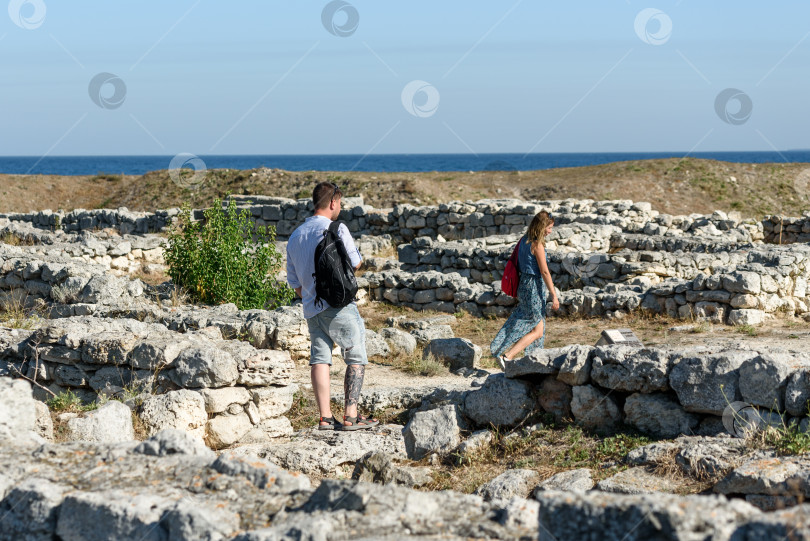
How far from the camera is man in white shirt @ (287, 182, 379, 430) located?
6191 mm

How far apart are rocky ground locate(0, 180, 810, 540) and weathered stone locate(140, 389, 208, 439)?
0.06ft

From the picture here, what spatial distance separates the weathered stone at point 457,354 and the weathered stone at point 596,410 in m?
3.58

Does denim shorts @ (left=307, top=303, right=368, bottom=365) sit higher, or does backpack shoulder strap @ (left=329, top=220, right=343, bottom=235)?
backpack shoulder strap @ (left=329, top=220, right=343, bottom=235)

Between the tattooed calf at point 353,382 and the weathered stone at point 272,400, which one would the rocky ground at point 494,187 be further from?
the tattooed calf at point 353,382

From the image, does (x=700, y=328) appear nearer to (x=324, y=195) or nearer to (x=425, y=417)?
(x=425, y=417)

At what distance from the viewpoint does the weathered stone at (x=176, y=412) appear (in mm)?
6023

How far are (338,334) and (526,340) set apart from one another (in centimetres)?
313

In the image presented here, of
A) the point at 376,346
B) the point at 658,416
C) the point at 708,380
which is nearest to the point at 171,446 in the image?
the point at 658,416

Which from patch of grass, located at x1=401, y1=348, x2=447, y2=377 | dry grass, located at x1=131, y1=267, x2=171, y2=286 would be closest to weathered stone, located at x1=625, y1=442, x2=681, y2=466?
patch of grass, located at x1=401, y1=348, x2=447, y2=377

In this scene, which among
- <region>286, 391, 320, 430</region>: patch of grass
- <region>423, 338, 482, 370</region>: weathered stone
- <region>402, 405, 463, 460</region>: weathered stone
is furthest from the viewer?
<region>423, 338, 482, 370</region>: weathered stone

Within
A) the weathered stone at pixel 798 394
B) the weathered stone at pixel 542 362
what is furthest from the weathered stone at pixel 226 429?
the weathered stone at pixel 798 394

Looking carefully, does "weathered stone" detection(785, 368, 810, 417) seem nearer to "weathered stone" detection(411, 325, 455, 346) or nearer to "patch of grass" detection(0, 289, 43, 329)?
"weathered stone" detection(411, 325, 455, 346)

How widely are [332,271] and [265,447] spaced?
4.81 ft

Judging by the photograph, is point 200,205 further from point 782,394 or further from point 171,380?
point 782,394
